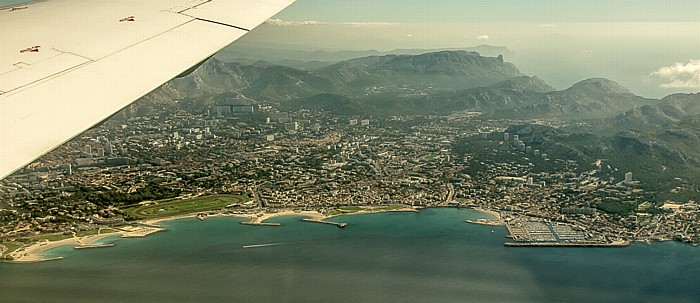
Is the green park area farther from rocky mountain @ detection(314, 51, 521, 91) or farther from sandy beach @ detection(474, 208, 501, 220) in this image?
rocky mountain @ detection(314, 51, 521, 91)

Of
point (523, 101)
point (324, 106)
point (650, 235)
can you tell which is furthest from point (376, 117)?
point (650, 235)

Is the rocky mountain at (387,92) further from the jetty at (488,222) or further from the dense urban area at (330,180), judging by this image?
the jetty at (488,222)

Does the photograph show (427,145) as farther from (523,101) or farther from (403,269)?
(523,101)

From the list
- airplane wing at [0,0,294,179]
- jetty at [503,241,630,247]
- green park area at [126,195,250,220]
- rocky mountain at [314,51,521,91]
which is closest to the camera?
airplane wing at [0,0,294,179]

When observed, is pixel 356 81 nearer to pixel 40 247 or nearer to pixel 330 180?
pixel 330 180

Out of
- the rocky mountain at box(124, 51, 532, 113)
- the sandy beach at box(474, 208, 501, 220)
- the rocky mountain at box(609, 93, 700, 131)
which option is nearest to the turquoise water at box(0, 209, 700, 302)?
the sandy beach at box(474, 208, 501, 220)

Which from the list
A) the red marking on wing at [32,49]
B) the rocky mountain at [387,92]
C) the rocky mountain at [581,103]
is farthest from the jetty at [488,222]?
the rocky mountain at [581,103]

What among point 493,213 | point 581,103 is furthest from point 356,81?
point 493,213
